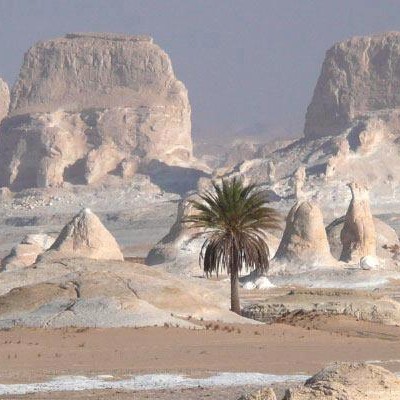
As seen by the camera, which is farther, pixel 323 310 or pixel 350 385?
pixel 323 310

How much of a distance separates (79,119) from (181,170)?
11.4 m

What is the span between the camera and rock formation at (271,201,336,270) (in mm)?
52812

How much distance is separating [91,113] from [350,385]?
13683 cm

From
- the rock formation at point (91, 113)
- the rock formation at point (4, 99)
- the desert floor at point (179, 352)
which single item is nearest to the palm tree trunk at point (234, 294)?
the desert floor at point (179, 352)

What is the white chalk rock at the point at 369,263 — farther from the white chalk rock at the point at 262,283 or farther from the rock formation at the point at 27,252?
the rock formation at the point at 27,252

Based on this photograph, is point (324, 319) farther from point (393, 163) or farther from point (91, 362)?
point (393, 163)

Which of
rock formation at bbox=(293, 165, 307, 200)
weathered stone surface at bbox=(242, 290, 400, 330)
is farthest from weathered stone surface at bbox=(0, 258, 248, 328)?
rock formation at bbox=(293, 165, 307, 200)

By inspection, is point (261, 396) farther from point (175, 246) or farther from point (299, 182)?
point (299, 182)

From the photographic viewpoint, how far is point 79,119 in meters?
148

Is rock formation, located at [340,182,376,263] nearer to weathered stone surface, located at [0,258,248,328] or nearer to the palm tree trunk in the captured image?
the palm tree trunk

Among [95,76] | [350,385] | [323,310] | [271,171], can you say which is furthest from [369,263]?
[95,76]

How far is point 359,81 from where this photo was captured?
149625 mm

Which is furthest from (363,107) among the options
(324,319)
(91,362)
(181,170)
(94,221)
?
(91,362)

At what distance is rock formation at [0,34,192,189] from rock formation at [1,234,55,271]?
3023 inches
